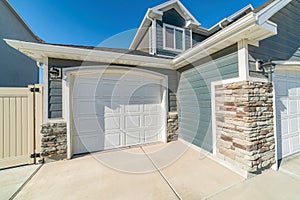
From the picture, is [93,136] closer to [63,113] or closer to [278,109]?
[63,113]

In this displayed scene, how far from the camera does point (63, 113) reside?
336 cm

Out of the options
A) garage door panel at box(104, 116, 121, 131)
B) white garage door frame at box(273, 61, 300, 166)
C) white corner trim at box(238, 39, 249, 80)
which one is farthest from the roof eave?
garage door panel at box(104, 116, 121, 131)

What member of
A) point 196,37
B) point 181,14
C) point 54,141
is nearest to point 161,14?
point 181,14

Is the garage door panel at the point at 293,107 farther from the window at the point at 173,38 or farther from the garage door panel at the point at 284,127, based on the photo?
the window at the point at 173,38

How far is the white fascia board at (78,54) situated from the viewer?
2.85 meters

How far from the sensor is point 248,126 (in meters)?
2.54

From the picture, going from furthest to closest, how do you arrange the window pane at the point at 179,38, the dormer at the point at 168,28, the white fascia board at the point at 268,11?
the window pane at the point at 179,38, the dormer at the point at 168,28, the white fascia board at the point at 268,11

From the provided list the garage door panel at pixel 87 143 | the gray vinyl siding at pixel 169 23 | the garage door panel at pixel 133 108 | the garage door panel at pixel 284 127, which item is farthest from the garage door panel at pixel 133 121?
the gray vinyl siding at pixel 169 23

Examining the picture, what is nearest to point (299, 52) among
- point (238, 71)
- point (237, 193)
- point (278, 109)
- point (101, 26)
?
point (278, 109)

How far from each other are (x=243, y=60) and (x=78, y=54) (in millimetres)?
3726

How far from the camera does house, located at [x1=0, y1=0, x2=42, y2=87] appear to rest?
16.5 ft

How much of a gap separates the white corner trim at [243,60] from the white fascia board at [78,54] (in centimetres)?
199

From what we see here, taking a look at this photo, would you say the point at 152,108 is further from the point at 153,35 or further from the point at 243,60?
the point at 153,35

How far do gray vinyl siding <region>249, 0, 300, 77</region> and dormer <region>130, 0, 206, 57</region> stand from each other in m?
4.16
